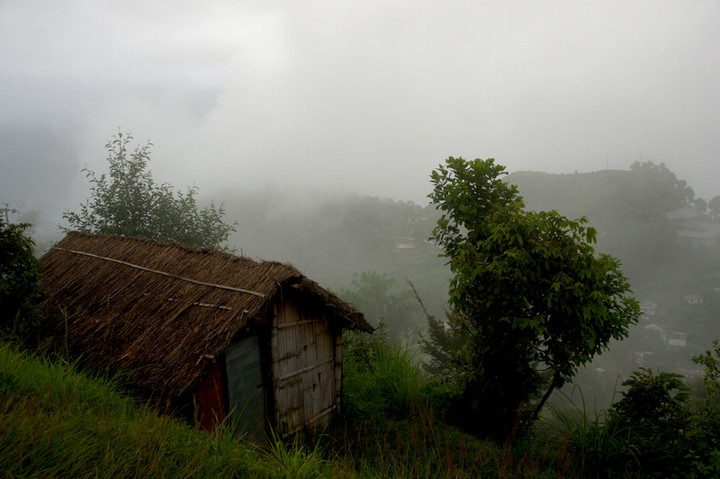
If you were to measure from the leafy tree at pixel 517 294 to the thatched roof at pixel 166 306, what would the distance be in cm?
216

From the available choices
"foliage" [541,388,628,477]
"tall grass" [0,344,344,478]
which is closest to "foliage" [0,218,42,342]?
"tall grass" [0,344,344,478]

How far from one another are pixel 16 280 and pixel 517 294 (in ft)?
22.1

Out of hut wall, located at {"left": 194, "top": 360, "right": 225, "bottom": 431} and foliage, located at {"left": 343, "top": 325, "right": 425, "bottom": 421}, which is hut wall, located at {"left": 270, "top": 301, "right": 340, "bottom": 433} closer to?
foliage, located at {"left": 343, "top": 325, "right": 425, "bottom": 421}

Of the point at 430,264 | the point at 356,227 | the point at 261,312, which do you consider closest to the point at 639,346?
the point at 430,264

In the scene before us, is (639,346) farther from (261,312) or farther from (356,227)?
(356,227)

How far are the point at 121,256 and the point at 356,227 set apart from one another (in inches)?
3951

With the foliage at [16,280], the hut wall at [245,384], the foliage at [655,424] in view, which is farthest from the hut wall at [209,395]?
the foliage at [655,424]

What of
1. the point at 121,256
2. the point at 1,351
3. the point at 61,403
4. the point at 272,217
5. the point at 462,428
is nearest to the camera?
the point at 61,403

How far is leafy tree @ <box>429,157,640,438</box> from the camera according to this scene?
554 cm

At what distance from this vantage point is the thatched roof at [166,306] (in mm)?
5250

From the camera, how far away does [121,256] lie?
8359 millimetres

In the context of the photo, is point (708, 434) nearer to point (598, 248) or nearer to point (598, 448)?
point (598, 448)

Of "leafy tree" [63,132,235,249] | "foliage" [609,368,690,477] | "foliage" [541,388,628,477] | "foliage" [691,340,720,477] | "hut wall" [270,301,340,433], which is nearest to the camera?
"foliage" [691,340,720,477]

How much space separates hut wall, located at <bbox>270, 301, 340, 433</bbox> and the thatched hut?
0.05 feet
